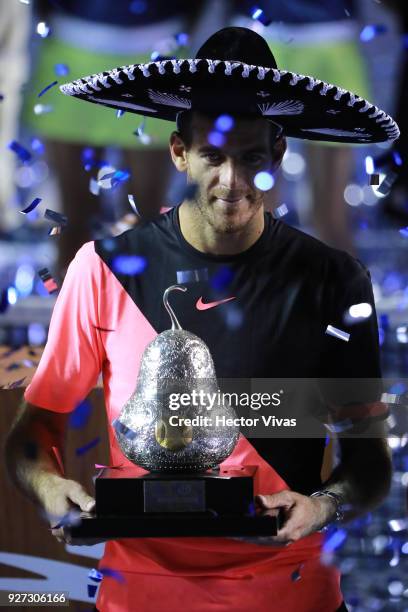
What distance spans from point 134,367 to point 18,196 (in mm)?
896

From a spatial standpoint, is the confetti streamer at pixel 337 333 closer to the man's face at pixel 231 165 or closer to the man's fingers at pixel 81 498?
the man's face at pixel 231 165

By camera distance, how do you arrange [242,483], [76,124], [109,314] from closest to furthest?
[242,483]
[109,314]
[76,124]

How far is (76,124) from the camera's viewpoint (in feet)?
8.12

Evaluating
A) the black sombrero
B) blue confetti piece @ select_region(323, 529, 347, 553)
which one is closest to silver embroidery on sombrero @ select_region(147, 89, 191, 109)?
the black sombrero

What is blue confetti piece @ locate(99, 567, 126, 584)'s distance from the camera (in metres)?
1.75

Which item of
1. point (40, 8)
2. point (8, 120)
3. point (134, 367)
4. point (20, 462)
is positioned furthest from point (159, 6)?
point (20, 462)

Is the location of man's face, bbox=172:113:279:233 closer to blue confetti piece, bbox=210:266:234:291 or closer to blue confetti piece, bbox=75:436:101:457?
blue confetti piece, bbox=210:266:234:291

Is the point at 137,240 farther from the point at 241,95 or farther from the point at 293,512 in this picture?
the point at 293,512

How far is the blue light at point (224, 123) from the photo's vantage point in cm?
172

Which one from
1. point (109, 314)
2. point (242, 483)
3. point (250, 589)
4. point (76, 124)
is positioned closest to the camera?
point (242, 483)

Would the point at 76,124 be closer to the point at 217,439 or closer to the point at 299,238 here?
the point at 299,238

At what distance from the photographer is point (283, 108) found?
1.75 meters

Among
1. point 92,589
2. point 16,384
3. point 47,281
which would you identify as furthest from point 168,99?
point 92,589

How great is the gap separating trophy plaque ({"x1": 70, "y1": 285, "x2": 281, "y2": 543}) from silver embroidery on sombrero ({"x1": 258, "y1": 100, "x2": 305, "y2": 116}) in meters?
0.44
